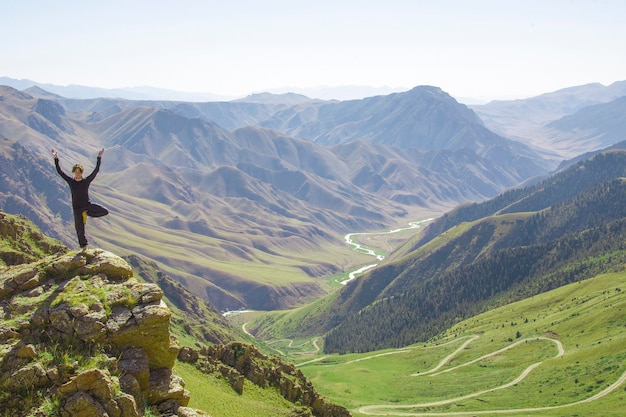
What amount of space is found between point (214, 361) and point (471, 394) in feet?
258

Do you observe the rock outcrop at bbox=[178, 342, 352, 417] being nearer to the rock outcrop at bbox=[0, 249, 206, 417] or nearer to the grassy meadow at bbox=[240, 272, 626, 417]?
the rock outcrop at bbox=[0, 249, 206, 417]

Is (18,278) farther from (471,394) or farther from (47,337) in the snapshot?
(471,394)

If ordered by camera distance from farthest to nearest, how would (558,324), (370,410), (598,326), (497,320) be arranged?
1. (497,320)
2. (558,324)
3. (598,326)
4. (370,410)

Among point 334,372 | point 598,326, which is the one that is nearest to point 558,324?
point 598,326

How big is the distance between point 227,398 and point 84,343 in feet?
98.6

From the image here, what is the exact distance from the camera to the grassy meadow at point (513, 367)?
106 metres

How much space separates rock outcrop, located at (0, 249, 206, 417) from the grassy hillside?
294ft

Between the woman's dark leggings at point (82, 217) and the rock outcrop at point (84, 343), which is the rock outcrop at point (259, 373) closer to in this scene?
the woman's dark leggings at point (82, 217)

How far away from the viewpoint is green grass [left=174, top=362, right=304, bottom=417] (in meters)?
45.4

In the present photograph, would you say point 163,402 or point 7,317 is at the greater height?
point 7,317

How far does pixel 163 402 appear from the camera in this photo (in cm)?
2505

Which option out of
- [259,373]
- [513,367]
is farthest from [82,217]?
[513,367]

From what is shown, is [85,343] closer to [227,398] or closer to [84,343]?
[84,343]

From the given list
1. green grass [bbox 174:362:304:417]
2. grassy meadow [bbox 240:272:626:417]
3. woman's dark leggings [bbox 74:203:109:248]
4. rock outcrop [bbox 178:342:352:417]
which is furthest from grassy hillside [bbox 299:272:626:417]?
woman's dark leggings [bbox 74:203:109:248]
